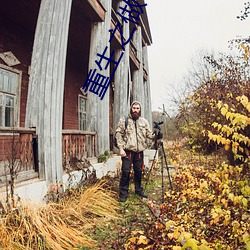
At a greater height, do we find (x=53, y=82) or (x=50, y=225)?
(x=53, y=82)

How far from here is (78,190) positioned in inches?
186

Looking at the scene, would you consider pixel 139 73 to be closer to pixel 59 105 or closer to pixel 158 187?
pixel 158 187

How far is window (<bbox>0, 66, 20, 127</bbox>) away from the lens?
22.6ft

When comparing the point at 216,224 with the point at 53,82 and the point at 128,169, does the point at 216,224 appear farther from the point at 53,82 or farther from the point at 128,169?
the point at 53,82

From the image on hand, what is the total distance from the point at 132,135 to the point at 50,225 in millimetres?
2460

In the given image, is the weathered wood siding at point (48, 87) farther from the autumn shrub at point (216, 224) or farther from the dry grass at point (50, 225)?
the autumn shrub at point (216, 224)

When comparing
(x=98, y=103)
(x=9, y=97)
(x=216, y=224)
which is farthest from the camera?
(x=9, y=97)

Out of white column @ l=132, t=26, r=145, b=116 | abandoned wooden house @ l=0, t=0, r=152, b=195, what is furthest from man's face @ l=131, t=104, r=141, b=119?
white column @ l=132, t=26, r=145, b=116

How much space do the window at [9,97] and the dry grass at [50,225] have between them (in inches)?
155

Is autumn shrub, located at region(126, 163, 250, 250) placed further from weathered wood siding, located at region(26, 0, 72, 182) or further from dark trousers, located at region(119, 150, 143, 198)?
weathered wood siding, located at region(26, 0, 72, 182)

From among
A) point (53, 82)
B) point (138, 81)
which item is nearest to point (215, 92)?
point (138, 81)

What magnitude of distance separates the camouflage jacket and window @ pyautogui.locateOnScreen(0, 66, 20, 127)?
10.8 feet

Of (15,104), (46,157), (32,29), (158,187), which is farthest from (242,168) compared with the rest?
(32,29)

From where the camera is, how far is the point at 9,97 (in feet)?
23.6
